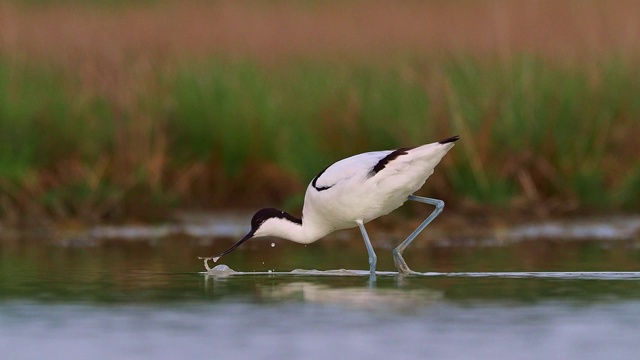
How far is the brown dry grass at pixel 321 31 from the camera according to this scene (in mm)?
14398

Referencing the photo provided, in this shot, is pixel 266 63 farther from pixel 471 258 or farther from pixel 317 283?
pixel 317 283

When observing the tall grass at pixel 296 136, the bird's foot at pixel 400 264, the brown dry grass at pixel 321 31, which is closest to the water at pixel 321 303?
the bird's foot at pixel 400 264

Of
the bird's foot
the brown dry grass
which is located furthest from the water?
the brown dry grass

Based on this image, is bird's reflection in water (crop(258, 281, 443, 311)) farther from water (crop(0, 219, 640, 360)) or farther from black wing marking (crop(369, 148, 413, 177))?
black wing marking (crop(369, 148, 413, 177))

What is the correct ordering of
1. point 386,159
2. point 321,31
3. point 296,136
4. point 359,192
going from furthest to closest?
point 321,31
point 296,136
point 359,192
point 386,159

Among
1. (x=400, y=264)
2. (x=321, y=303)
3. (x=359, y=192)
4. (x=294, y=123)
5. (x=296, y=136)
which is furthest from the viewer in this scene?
(x=294, y=123)

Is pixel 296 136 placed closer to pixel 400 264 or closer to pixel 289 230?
pixel 289 230

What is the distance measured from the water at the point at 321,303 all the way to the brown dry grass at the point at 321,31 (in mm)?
3864

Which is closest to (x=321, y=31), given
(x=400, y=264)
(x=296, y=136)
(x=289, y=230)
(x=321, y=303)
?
(x=296, y=136)

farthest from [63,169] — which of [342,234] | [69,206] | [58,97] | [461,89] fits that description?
[461,89]

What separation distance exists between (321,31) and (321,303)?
9.87 m

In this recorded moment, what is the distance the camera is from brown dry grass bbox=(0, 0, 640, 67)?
47.2ft

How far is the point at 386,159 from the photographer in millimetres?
8891

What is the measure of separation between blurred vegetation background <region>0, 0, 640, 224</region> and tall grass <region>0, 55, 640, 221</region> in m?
0.01
